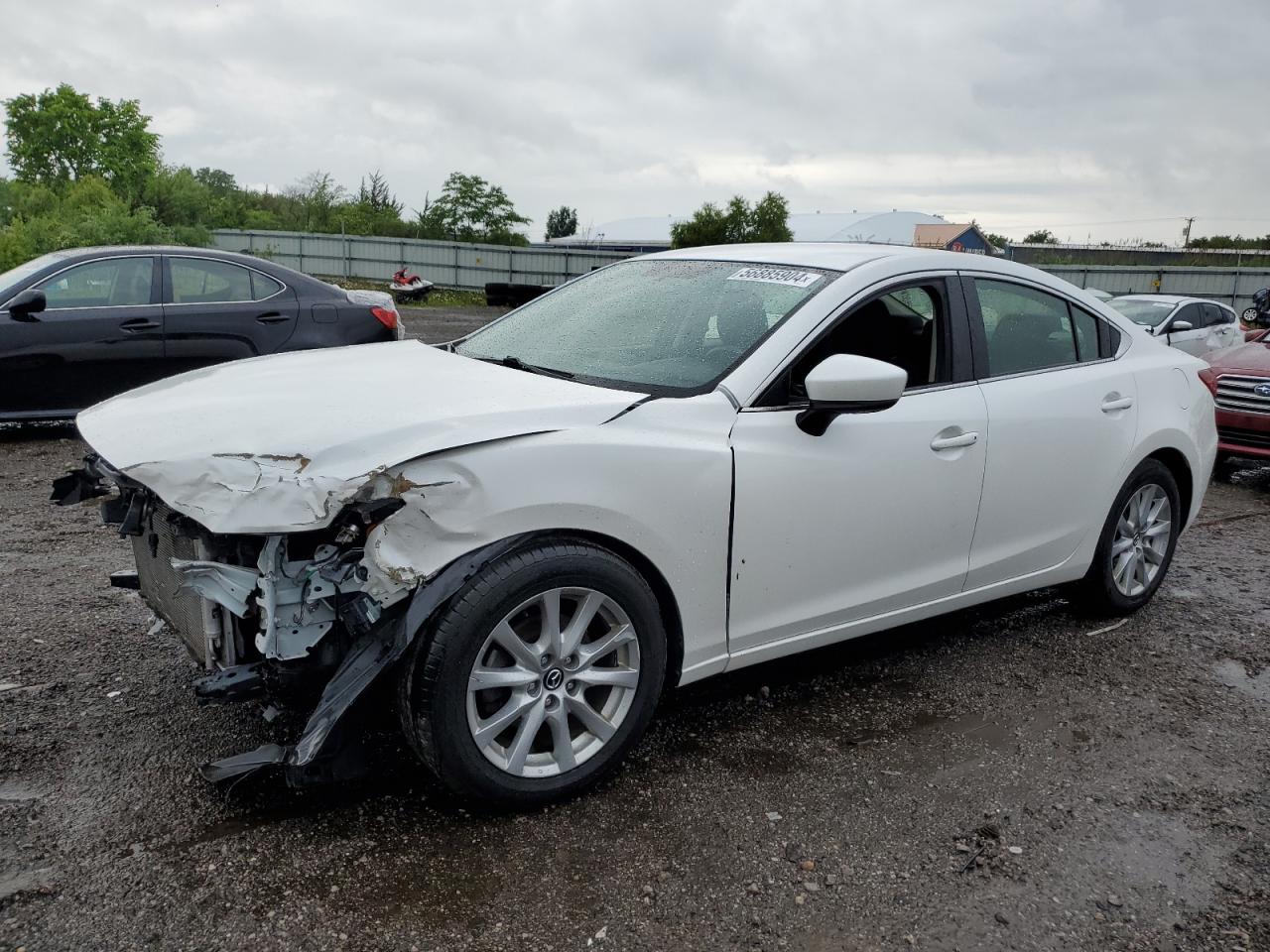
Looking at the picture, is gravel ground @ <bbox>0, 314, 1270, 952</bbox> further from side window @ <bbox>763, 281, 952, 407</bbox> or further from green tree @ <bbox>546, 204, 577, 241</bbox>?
green tree @ <bbox>546, 204, 577, 241</bbox>

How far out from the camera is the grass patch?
31375 mm

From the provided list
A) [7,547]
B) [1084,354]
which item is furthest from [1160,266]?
[7,547]

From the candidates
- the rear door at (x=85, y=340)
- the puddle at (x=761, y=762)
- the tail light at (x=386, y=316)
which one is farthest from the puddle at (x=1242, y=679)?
the rear door at (x=85, y=340)

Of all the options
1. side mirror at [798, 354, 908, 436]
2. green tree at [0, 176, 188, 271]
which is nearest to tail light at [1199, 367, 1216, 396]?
side mirror at [798, 354, 908, 436]

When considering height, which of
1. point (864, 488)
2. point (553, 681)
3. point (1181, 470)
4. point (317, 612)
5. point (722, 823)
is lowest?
point (722, 823)

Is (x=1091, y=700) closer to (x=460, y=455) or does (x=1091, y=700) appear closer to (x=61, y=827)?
(x=460, y=455)

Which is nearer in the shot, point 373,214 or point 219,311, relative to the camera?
point 219,311

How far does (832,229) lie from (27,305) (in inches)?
2374

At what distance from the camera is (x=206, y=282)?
7.90 meters

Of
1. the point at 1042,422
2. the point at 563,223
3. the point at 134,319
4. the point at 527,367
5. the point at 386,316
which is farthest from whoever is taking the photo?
the point at 563,223

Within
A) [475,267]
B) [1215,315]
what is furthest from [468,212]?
[1215,315]

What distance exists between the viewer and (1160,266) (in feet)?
112

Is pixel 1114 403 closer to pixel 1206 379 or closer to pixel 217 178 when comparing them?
pixel 1206 379

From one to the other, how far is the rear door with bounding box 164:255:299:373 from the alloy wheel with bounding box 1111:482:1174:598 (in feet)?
20.5
